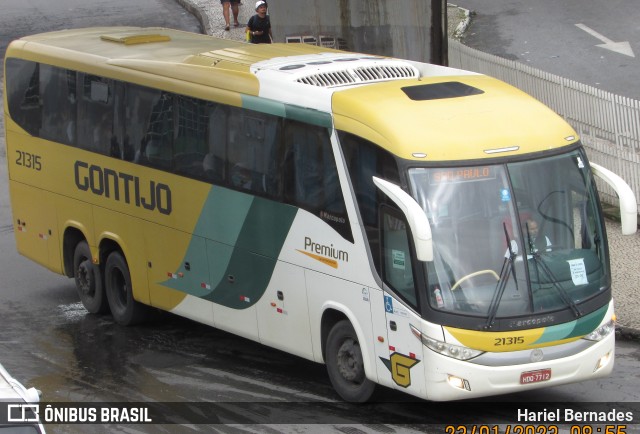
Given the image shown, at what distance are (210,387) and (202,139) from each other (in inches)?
111

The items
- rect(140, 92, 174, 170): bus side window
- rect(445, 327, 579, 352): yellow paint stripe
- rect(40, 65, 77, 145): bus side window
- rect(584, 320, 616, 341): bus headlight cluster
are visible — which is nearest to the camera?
rect(445, 327, 579, 352): yellow paint stripe

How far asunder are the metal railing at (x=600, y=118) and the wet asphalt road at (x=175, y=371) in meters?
4.92

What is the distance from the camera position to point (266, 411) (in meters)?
12.4

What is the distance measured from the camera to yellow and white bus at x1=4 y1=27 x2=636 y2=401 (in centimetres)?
1112

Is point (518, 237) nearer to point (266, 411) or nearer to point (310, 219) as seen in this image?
point (310, 219)

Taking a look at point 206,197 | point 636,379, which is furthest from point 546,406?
→ point 206,197

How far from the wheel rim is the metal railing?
7387 mm

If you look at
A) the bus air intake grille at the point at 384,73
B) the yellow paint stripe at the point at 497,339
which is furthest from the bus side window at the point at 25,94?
the yellow paint stripe at the point at 497,339

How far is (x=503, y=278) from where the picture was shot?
1109 cm

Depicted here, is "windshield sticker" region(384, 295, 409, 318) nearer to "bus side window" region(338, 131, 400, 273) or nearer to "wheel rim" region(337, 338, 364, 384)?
"bus side window" region(338, 131, 400, 273)

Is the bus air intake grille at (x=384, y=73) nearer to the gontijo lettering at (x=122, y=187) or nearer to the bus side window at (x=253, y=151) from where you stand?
the bus side window at (x=253, y=151)

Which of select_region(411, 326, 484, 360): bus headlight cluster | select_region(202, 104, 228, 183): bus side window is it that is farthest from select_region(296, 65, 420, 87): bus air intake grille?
select_region(411, 326, 484, 360): bus headlight cluster

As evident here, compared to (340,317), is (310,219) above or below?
above

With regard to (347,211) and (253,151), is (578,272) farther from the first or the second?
(253,151)
